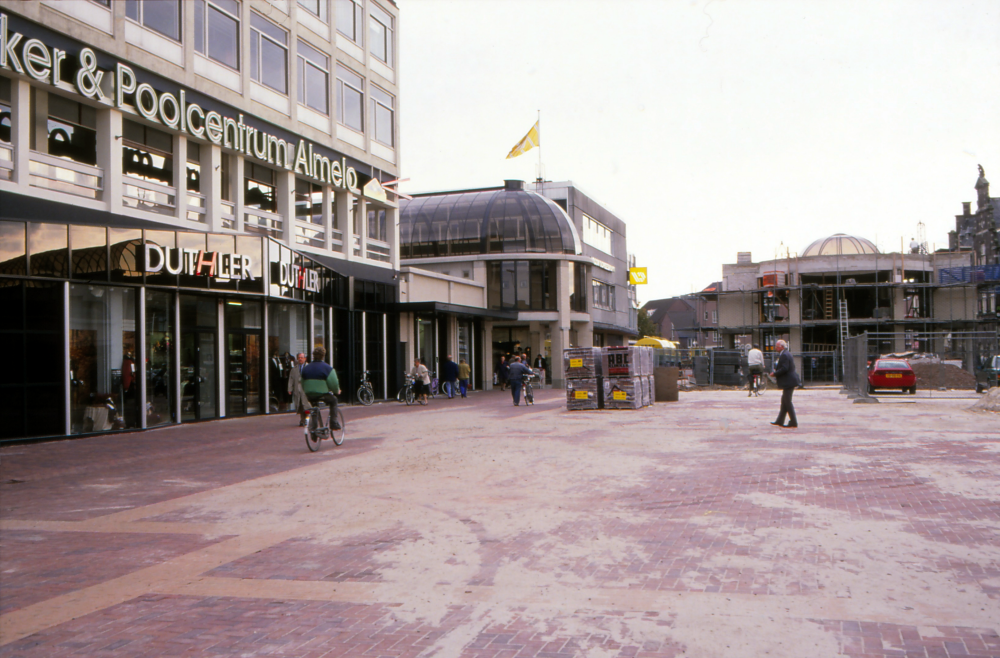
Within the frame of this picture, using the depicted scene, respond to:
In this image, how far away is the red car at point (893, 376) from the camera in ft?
94.1

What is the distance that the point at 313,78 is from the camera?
26672mm

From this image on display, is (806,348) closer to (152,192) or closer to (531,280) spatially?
(531,280)

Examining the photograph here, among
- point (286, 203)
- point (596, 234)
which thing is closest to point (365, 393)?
point (286, 203)

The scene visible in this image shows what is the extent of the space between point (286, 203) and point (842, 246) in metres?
49.7

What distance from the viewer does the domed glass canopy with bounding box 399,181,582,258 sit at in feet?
147

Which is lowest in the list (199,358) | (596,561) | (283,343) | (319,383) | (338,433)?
(596,561)

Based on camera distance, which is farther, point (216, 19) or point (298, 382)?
point (216, 19)

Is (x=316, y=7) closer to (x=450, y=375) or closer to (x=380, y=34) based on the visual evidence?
(x=380, y=34)

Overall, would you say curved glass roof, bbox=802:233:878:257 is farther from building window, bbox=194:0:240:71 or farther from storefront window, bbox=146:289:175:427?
storefront window, bbox=146:289:175:427

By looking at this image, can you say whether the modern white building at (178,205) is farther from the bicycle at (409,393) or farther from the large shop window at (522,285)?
the large shop window at (522,285)

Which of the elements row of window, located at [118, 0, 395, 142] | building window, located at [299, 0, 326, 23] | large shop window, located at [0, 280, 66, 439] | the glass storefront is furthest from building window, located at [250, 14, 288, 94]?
large shop window, located at [0, 280, 66, 439]

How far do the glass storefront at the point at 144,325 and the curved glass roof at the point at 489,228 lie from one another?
20.5m

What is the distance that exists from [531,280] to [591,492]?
36.5 metres

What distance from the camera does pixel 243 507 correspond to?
28.1 ft
